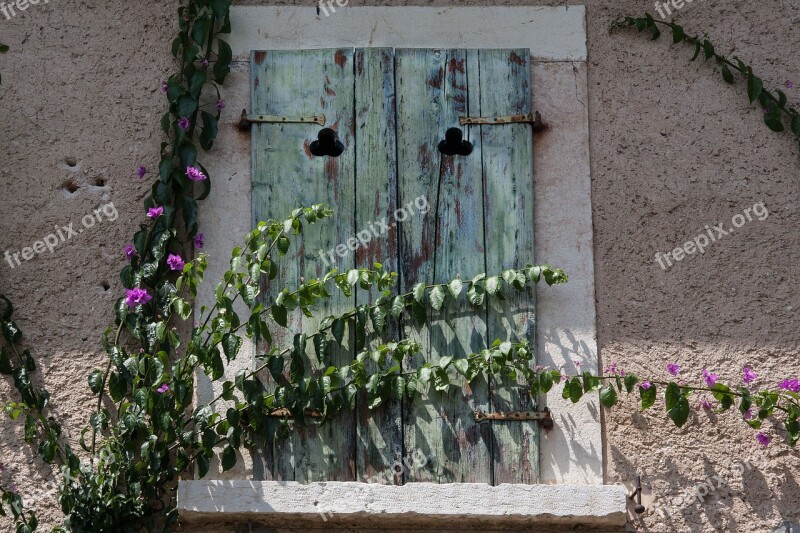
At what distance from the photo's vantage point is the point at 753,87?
15.7 ft

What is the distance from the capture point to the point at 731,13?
498 centimetres

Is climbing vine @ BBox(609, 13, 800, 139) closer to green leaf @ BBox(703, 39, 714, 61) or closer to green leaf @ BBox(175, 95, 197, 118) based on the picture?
green leaf @ BBox(703, 39, 714, 61)

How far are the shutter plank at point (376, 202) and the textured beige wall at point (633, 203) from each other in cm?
73

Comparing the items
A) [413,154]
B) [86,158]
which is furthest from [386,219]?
[86,158]

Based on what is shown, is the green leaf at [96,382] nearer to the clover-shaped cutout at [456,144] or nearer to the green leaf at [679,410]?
the clover-shaped cutout at [456,144]

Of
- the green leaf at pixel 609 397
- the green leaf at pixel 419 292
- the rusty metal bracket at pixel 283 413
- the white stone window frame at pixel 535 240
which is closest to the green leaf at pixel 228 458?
the white stone window frame at pixel 535 240

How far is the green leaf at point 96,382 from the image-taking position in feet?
14.6

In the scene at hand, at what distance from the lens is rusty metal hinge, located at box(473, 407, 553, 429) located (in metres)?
4.43

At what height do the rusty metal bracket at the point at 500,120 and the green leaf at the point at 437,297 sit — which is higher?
the rusty metal bracket at the point at 500,120

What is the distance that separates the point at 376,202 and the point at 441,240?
27 centimetres

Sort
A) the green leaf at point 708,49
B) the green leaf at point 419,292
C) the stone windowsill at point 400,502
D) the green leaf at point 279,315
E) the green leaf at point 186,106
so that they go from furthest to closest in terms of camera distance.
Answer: the green leaf at point 708,49 < the green leaf at point 186,106 < the green leaf at point 419,292 < the green leaf at point 279,315 < the stone windowsill at point 400,502

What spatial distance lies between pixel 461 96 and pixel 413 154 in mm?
283

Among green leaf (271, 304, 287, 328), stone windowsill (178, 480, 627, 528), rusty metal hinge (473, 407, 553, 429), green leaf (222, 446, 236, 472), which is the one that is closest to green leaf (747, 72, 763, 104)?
rusty metal hinge (473, 407, 553, 429)

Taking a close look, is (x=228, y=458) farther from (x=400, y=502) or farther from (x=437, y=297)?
(x=437, y=297)
